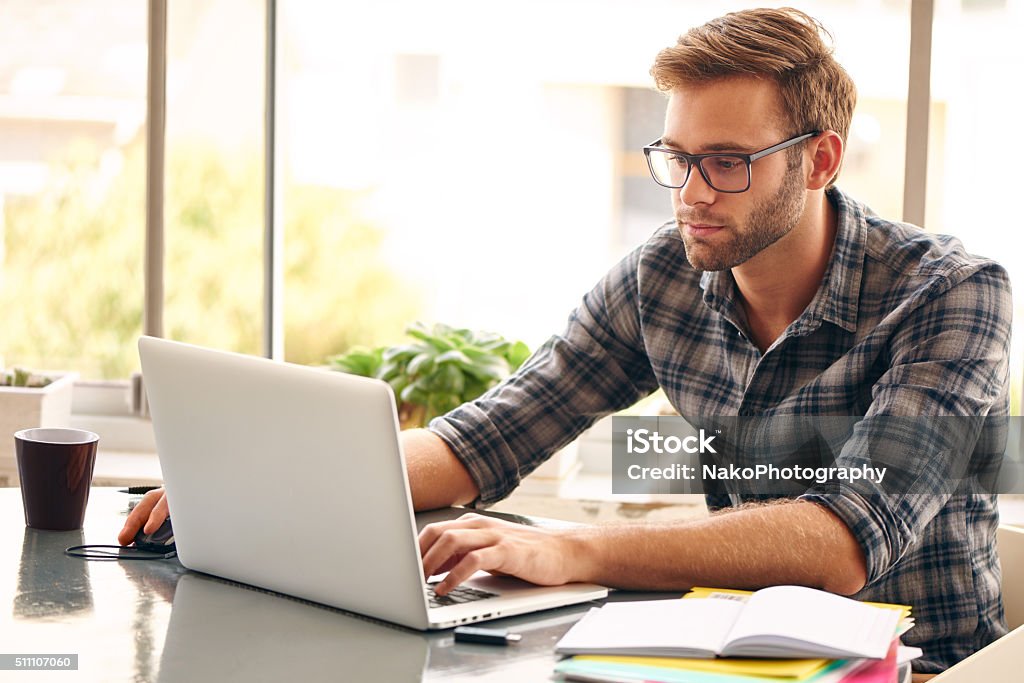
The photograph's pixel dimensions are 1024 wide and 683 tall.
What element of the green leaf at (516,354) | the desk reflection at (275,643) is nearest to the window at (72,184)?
the green leaf at (516,354)

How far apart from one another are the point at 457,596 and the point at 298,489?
0.19 meters

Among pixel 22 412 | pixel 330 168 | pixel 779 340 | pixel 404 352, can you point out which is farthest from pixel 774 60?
pixel 22 412

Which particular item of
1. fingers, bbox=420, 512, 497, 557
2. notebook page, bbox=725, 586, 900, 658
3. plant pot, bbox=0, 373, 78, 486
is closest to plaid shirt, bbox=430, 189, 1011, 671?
notebook page, bbox=725, 586, 900, 658

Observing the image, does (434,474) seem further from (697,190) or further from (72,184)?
(72,184)

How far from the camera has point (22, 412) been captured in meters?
2.88

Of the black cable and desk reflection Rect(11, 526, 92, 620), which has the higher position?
desk reflection Rect(11, 526, 92, 620)

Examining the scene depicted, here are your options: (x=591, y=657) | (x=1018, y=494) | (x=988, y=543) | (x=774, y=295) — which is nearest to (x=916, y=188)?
(x=1018, y=494)

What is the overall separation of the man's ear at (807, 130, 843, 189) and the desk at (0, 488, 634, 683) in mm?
822

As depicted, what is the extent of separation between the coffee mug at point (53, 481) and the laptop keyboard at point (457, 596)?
0.52m

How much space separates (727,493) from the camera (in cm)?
192

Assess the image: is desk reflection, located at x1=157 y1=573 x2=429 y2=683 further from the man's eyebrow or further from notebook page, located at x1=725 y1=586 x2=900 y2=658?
the man's eyebrow

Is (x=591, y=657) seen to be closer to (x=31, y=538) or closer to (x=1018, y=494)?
(x=31, y=538)

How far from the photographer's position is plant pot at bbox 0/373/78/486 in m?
2.87

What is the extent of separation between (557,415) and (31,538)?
779 mm
